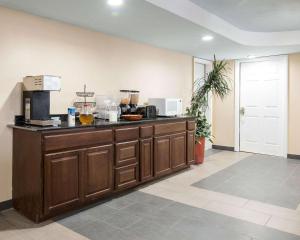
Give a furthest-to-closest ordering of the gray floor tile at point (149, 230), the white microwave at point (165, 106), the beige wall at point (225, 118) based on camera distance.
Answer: the beige wall at point (225, 118), the white microwave at point (165, 106), the gray floor tile at point (149, 230)

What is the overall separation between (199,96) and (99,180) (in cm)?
304

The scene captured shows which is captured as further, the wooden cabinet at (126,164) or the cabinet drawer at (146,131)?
the cabinet drawer at (146,131)

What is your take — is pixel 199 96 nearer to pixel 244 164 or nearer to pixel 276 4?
pixel 244 164

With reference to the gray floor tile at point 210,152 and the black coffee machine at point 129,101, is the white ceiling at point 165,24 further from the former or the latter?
the gray floor tile at point 210,152

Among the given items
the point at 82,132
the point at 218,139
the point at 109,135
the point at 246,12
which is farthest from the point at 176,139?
the point at 218,139

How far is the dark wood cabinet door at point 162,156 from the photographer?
3.89 meters

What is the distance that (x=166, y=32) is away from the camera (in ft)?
12.8

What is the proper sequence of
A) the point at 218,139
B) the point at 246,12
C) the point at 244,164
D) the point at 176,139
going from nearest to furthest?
the point at 246,12 → the point at 176,139 → the point at 244,164 → the point at 218,139

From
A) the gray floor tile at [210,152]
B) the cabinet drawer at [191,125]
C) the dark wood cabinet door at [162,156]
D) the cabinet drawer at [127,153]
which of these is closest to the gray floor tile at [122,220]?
the cabinet drawer at [127,153]

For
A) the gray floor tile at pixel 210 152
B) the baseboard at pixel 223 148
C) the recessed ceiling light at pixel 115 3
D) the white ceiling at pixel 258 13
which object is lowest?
the gray floor tile at pixel 210 152

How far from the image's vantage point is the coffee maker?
9.01ft

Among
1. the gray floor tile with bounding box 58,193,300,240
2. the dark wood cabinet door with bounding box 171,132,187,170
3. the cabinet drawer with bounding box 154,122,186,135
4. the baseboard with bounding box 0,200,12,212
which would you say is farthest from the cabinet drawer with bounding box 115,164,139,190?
the baseboard with bounding box 0,200,12,212

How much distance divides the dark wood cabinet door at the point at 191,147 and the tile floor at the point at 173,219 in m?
0.89

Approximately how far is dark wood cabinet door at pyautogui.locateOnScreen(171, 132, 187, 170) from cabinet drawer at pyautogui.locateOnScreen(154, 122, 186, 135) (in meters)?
0.10
